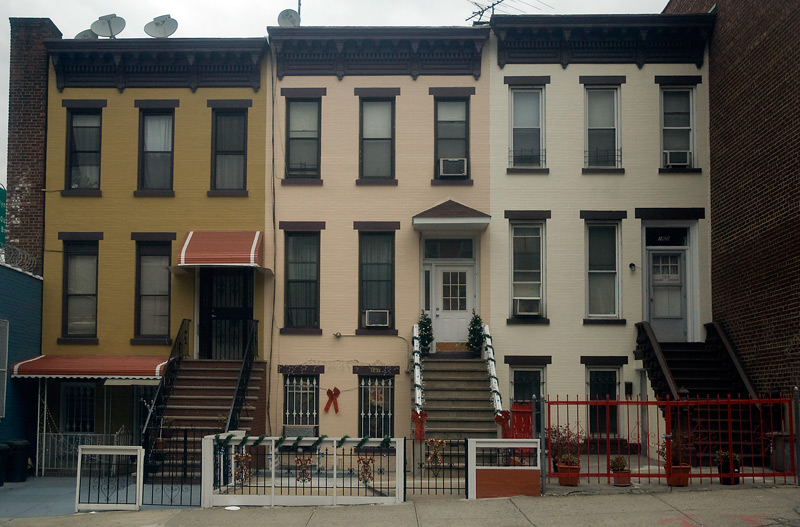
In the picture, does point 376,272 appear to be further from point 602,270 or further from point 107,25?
point 107,25

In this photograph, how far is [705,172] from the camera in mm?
20797

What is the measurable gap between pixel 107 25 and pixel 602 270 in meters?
12.9

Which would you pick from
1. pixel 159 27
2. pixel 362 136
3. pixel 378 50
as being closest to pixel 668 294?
pixel 362 136

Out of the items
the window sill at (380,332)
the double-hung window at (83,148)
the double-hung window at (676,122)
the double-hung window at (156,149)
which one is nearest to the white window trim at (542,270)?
the window sill at (380,332)

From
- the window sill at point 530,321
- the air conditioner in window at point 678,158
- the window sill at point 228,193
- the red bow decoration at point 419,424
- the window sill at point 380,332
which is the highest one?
the air conditioner in window at point 678,158

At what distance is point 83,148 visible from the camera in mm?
21453

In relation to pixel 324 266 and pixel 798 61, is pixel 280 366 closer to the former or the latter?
pixel 324 266

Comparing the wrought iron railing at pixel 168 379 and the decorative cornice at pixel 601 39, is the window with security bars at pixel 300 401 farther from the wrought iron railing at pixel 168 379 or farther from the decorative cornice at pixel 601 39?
the decorative cornice at pixel 601 39

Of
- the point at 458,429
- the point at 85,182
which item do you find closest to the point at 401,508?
the point at 458,429

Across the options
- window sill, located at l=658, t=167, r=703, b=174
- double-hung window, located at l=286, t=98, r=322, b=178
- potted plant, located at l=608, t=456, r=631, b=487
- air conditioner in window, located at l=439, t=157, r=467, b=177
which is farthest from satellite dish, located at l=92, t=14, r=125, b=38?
potted plant, located at l=608, t=456, r=631, b=487

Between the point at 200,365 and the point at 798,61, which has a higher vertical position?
the point at 798,61

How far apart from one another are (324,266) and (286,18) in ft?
19.5

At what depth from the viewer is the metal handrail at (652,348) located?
1834 cm

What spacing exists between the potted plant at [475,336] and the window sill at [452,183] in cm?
303
